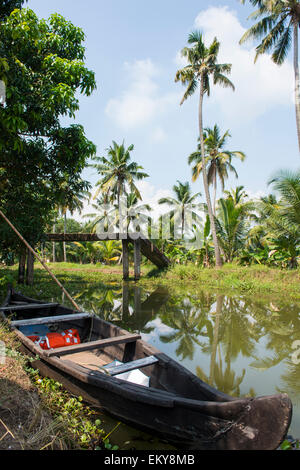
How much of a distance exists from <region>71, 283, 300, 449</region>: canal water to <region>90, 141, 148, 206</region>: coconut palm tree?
1223 centimetres

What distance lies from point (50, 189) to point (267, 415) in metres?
7.00

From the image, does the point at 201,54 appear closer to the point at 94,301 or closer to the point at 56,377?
the point at 94,301

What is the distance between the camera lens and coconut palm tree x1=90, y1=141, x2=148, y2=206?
2208 centimetres

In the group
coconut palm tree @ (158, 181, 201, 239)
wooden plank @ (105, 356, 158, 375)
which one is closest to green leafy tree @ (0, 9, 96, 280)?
wooden plank @ (105, 356, 158, 375)

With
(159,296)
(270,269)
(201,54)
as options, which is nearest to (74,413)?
(159,296)

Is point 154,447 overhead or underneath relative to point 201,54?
underneath

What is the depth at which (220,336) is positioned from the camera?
6129mm

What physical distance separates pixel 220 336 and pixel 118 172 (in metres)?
18.1

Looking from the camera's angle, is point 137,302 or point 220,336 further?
point 137,302

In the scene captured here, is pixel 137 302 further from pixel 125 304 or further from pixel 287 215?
pixel 287 215

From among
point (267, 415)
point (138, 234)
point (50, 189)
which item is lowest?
point (267, 415)

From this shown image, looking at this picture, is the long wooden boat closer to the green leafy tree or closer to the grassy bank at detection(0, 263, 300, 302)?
the green leafy tree

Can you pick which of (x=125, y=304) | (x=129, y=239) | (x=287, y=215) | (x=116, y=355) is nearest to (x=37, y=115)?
(x=116, y=355)

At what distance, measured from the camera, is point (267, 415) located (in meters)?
1.97
